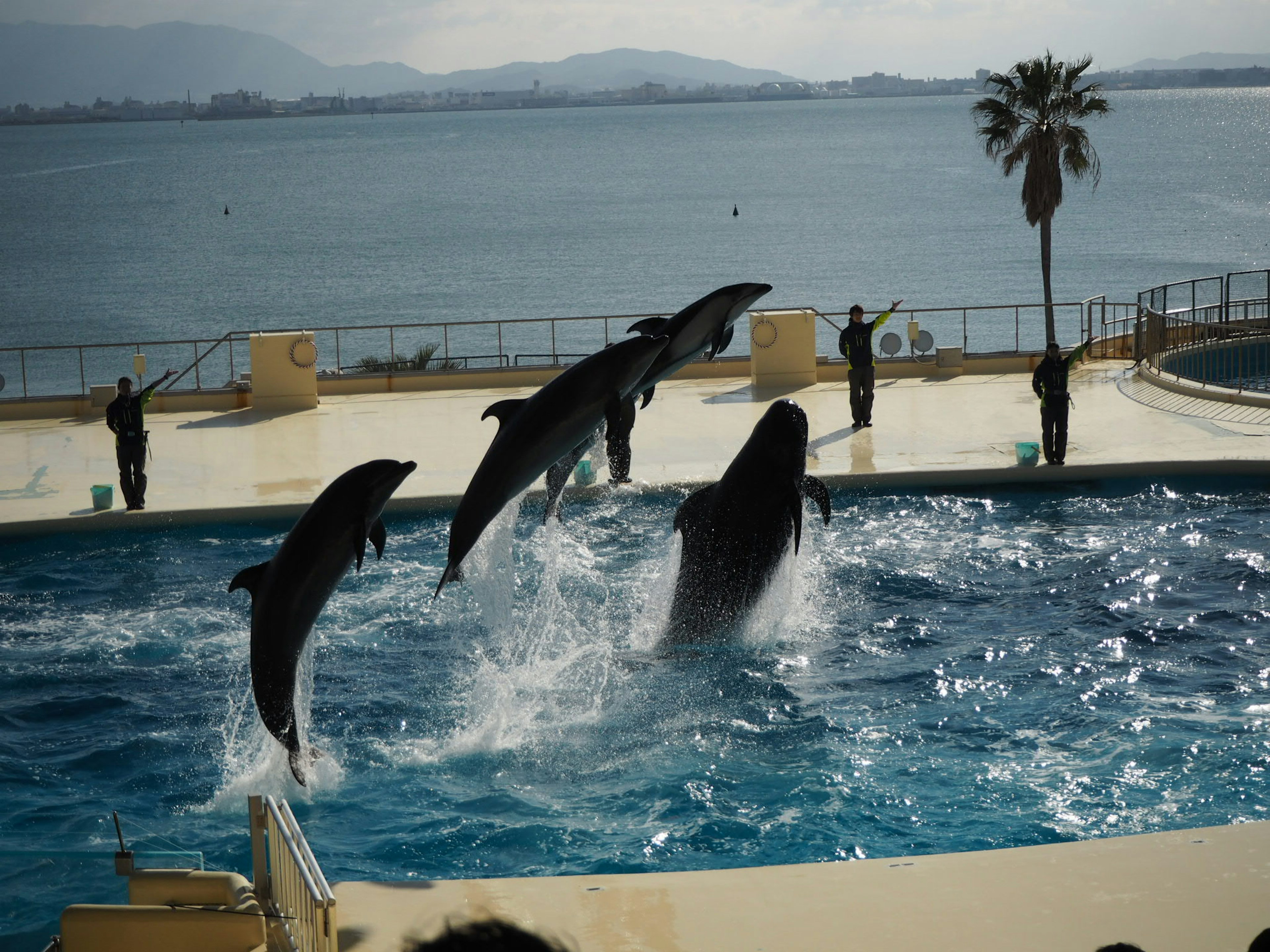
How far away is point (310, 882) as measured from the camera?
4.73m

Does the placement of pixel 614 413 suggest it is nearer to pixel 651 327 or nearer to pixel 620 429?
pixel 620 429

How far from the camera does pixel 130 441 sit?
14398 mm

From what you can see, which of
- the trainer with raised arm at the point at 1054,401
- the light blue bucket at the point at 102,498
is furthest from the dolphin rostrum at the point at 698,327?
the light blue bucket at the point at 102,498

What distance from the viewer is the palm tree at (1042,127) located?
2745 centimetres

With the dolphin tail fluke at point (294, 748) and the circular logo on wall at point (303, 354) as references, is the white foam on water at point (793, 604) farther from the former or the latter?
the circular logo on wall at point (303, 354)

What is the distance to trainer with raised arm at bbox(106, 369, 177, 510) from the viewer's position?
14383 millimetres

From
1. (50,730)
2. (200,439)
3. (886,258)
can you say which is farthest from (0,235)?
(50,730)

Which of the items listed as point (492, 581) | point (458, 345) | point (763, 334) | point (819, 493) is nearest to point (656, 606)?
point (492, 581)

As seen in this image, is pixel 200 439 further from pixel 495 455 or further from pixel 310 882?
pixel 310 882

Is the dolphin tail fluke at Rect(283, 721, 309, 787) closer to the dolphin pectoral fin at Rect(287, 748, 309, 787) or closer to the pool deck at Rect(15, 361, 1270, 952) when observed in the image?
the dolphin pectoral fin at Rect(287, 748, 309, 787)

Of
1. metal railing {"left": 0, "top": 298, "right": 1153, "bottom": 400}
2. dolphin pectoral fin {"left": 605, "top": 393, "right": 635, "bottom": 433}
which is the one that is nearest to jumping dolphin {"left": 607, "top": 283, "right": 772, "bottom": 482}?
dolphin pectoral fin {"left": 605, "top": 393, "right": 635, "bottom": 433}

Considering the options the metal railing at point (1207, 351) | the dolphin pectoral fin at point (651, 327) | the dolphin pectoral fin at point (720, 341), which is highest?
the dolphin pectoral fin at point (651, 327)

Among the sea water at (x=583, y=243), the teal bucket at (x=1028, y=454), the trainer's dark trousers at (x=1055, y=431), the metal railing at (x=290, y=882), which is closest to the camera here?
the metal railing at (x=290, y=882)

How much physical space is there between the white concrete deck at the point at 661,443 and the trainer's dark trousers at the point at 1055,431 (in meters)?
0.21
